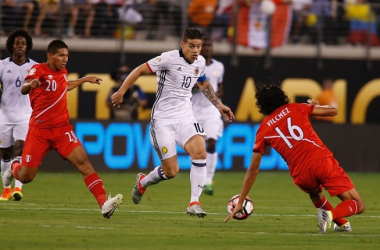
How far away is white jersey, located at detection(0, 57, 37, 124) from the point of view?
14367 millimetres

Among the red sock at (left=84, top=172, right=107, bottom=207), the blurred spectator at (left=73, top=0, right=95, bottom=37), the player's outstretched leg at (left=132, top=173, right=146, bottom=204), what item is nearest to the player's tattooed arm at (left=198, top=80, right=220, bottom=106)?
the player's outstretched leg at (left=132, top=173, right=146, bottom=204)

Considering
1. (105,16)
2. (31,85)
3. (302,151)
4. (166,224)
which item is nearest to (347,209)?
(302,151)

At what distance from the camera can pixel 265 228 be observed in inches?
423

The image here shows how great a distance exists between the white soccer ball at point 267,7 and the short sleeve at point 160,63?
11.4 metres

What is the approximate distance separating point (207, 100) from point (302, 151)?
744 centimetres

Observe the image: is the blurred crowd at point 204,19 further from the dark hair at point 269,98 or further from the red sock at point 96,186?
the dark hair at point 269,98

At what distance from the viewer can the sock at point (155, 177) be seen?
40.7ft

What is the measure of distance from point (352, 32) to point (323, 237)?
15.6m

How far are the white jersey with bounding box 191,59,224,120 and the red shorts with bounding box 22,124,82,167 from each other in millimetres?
5919

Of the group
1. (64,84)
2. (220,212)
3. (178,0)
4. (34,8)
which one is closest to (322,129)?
(178,0)

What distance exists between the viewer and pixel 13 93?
1462 centimetres

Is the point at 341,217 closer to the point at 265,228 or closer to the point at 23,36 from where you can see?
the point at 265,228

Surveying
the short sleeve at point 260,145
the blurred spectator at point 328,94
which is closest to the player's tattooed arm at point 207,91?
the short sleeve at point 260,145

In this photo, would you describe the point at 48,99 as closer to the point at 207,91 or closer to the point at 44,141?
the point at 44,141
